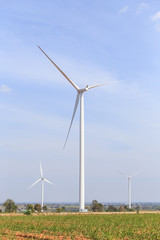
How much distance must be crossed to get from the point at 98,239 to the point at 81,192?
128 ft

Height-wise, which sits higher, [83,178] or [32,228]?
[83,178]

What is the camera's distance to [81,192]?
7025 centimetres

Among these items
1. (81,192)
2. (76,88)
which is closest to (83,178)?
(81,192)

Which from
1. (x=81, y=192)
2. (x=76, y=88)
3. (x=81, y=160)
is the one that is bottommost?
(x=81, y=192)

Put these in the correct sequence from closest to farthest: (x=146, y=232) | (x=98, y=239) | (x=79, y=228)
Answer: (x=98, y=239) < (x=146, y=232) < (x=79, y=228)

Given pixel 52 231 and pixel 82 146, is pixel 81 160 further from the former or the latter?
pixel 52 231

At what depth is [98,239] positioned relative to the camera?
103 feet

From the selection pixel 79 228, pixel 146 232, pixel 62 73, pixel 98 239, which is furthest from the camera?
pixel 62 73

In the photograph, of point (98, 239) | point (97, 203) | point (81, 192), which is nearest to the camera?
point (98, 239)

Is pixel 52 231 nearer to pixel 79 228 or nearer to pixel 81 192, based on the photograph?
pixel 79 228

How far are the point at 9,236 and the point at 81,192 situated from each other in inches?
1504

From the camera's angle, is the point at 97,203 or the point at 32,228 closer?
the point at 32,228

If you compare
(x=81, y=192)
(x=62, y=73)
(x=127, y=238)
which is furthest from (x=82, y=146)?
(x=127, y=238)

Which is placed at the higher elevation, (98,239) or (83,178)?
(83,178)
